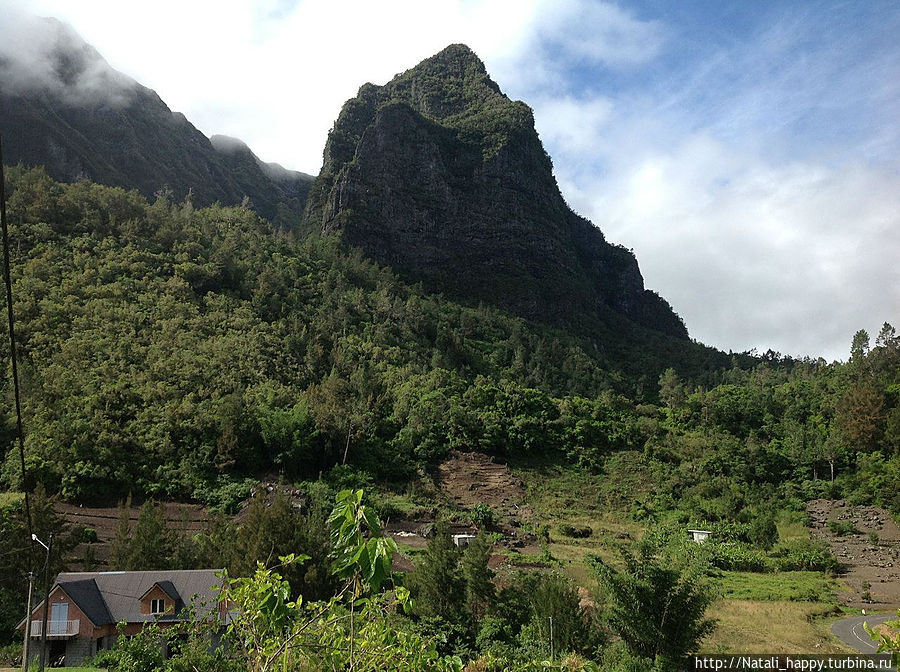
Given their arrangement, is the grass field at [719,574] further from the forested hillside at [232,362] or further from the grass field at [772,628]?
the forested hillside at [232,362]

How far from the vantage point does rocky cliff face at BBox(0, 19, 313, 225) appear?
96.6 meters

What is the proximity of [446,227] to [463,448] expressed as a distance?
6033cm

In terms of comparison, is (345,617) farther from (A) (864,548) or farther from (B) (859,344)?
(B) (859,344)

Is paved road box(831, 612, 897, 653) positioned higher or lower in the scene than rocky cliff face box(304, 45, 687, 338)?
lower

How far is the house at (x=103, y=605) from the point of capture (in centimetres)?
2227

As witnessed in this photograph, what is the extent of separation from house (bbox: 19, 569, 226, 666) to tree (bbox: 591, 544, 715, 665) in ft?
50.2

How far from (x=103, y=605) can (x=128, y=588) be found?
3.64ft

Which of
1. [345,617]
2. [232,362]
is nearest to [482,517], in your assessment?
[232,362]

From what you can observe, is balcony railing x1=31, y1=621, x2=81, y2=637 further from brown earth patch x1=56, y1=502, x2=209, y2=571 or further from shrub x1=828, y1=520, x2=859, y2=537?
shrub x1=828, y1=520, x2=859, y2=537

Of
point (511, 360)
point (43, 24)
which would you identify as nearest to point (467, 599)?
point (511, 360)

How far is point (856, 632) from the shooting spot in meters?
23.0

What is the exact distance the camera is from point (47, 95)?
10838 centimetres

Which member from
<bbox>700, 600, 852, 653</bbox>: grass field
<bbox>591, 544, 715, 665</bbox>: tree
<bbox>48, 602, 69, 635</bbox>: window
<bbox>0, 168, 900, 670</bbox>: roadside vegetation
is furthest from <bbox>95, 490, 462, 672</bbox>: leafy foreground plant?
<bbox>48, 602, 69, 635</bbox>: window

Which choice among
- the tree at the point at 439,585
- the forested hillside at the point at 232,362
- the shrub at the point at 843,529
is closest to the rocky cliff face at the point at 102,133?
the forested hillside at the point at 232,362
